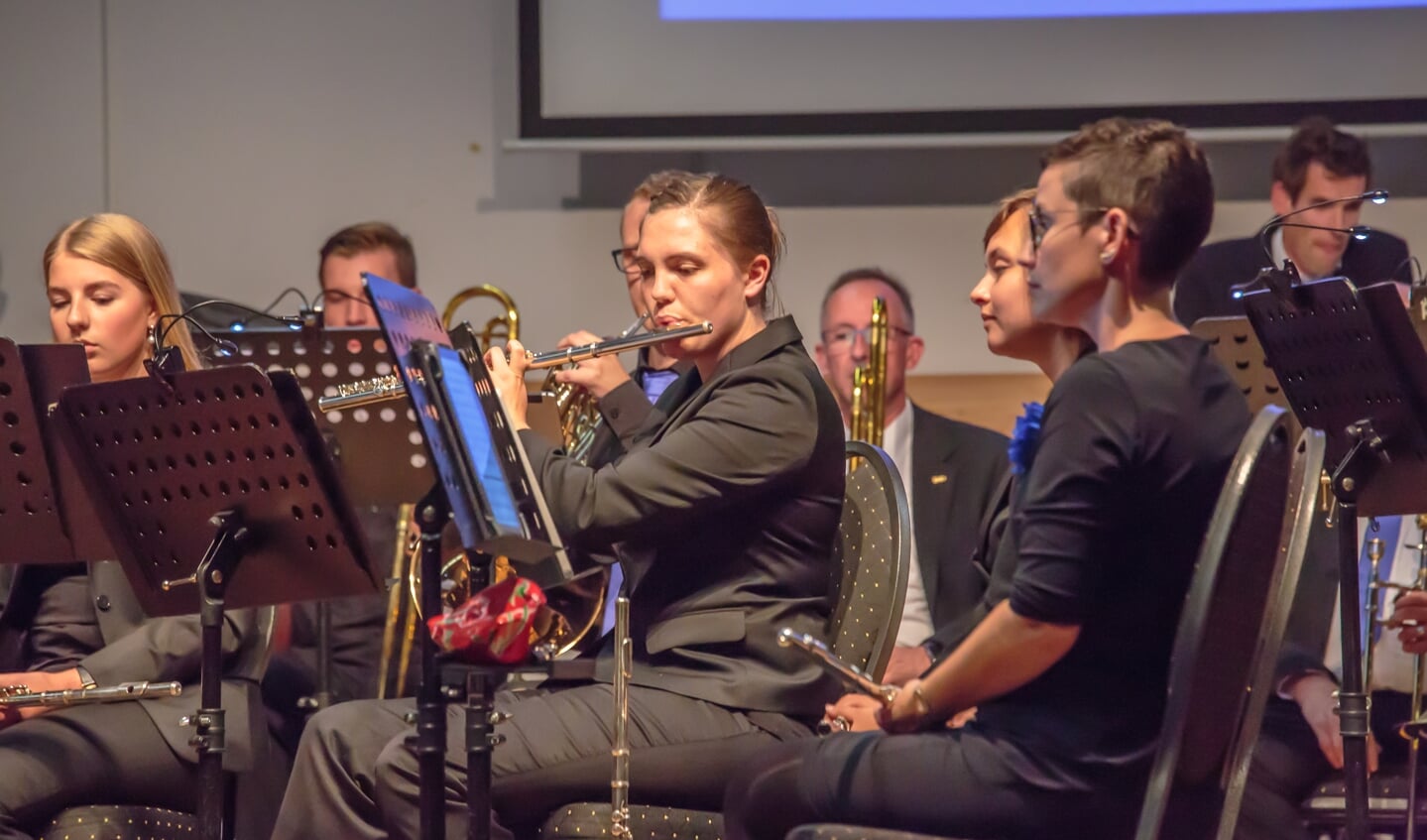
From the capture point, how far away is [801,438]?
96.7 inches

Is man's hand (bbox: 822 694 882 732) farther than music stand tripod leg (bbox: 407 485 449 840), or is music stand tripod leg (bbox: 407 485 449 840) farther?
man's hand (bbox: 822 694 882 732)

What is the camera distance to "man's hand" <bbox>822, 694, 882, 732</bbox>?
2412 millimetres

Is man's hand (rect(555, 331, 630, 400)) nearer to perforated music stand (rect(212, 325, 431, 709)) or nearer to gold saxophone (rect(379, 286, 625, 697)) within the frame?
gold saxophone (rect(379, 286, 625, 697))

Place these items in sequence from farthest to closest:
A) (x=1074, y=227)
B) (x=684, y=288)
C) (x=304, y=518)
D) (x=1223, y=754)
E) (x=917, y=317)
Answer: (x=917, y=317), (x=684, y=288), (x=304, y=518), (x=1074, y=227), (x=1223, y=754)

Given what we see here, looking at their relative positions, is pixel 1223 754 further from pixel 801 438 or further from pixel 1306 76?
pixel 1306 76

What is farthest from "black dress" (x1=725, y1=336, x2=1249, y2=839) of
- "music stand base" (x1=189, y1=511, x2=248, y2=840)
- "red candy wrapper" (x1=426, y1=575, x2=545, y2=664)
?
"music stand base" (x1=189, y1=511, x2=248, y2=840)

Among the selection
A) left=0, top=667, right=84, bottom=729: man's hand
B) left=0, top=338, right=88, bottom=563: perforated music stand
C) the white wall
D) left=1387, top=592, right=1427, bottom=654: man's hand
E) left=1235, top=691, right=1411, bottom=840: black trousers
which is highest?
the white wall

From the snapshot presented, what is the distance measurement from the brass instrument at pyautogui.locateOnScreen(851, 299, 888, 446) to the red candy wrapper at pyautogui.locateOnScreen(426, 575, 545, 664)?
2226 mm

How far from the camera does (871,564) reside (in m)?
2.53

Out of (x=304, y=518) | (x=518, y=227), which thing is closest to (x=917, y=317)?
(x=518, y=227)

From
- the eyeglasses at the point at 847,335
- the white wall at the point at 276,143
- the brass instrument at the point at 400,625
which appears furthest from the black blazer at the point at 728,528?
the white wall at the point at 276,143

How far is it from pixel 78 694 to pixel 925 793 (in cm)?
142

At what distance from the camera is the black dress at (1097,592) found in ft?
5.66

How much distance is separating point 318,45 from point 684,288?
10.2 feet
